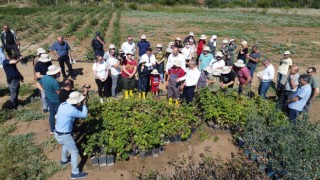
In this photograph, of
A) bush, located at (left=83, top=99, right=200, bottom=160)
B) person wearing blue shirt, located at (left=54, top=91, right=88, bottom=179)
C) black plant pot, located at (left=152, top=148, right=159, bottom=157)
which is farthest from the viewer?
→ black plant pot, located at (left=152, top=148, right=159, bottom=157)

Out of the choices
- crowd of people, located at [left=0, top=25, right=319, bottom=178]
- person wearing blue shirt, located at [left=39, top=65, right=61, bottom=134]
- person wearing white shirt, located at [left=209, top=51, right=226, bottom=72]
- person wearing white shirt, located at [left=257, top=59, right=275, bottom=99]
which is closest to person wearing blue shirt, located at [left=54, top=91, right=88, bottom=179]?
crowd of people, located at [left=0, top=25, right=319, bottom=178]

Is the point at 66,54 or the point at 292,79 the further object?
the point at 66,54

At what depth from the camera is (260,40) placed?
64.7 ft

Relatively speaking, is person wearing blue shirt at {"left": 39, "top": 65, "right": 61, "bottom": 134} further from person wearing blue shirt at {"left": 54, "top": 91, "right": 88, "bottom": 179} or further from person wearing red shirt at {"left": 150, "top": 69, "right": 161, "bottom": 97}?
person wearing red shirt at {"left": 150, "top": 69, "right": 161, "bottom": 97}

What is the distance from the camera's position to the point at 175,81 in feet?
25.4

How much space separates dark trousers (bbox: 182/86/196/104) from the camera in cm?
768

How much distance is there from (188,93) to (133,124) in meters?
2.21

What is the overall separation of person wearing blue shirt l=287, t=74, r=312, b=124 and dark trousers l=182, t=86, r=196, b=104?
8.32ft

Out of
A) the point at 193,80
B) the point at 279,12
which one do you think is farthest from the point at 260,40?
the point at 279,12

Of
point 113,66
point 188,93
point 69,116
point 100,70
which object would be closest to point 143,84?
point 113,66

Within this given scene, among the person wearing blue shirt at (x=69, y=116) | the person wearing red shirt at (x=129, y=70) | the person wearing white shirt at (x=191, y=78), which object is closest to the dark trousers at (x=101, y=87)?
the person wearing red shirt at (x=129, y=70)

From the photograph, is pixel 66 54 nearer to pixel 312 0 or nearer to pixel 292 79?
pixel 292 79

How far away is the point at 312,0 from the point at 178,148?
57.4m

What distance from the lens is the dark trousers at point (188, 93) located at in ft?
25.2
